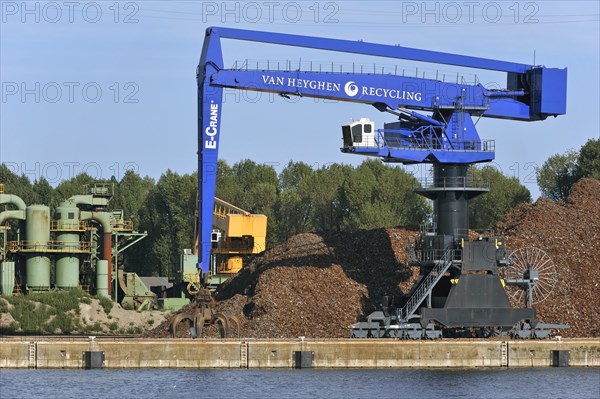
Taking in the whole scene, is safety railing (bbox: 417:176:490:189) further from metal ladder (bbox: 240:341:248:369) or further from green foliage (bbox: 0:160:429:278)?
green foliage (bbox: 0:160:429:278)

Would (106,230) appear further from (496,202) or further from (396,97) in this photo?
(496,202)

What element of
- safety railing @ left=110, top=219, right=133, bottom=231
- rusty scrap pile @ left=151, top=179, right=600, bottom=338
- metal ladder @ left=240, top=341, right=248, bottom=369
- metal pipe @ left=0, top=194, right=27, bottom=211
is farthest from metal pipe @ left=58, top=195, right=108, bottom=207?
metal ladder @ left=240, top=341, right=248, bottom=369

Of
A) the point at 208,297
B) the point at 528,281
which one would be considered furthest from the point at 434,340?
the point at 208,297

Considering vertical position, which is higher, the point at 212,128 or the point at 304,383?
the point at 212,128

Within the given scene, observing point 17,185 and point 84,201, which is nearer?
point 84,201

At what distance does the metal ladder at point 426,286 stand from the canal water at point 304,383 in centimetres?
390

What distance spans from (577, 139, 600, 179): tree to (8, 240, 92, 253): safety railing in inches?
1348

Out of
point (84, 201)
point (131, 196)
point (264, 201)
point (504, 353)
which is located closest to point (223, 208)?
point (84, 201)

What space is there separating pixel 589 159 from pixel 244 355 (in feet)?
158

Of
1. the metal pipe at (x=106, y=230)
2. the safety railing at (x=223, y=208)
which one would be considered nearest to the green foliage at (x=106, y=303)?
the metal pipe at (x=106, y=230)

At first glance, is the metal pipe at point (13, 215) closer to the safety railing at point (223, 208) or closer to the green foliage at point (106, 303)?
the green foliage at point (106, 303)

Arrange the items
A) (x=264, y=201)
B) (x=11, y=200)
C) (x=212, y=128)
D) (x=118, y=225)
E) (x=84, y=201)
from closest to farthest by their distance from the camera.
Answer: (x=212, y=128) → (x=11, y=200) → (x=84, y=201) → (x=118, y=225) → (x=264, y=201)

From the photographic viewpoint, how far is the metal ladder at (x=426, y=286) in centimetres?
6125

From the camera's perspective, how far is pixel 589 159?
10081 cm
